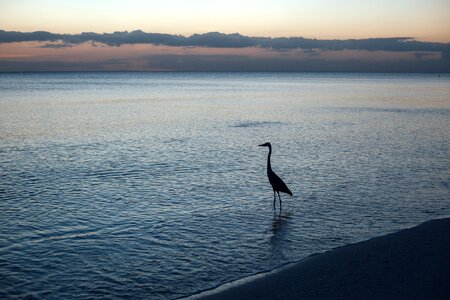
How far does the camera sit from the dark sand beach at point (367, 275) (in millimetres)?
8414

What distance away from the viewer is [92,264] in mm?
10531

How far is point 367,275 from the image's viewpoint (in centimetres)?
930

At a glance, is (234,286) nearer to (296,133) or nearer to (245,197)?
(245,197)

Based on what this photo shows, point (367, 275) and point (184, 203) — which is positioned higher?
point (367, 275)

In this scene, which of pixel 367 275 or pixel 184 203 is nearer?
pixel 367 275

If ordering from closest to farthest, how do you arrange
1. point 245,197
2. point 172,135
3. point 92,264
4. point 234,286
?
point 234,286 < point 92,264 < point 245,197 < point 172,135

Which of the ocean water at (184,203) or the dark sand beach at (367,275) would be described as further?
the ocean water at (184,203)

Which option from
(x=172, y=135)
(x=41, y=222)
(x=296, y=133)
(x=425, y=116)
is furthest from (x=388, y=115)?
(x=41, y=222)

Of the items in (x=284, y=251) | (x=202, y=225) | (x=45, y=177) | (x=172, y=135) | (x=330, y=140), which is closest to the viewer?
(x=284, y=251)

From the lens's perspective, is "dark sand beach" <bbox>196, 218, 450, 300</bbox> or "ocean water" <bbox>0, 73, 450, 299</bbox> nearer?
"dark sand beach" <bbox>196, 218, 450, 300</bbox>

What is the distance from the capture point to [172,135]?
A: 3384 cm

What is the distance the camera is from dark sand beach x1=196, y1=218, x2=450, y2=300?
331 inches

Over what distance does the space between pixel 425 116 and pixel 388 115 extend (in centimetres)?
410

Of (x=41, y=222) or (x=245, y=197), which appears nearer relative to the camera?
(x=41, y=222)
